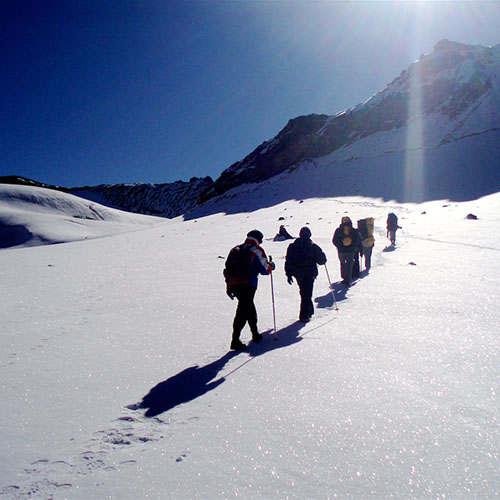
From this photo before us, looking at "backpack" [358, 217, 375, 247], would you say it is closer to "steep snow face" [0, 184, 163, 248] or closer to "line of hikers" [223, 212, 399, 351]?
"line of hikers" [223, 212, 399, 351]

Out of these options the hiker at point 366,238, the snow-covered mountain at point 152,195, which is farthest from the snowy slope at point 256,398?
the snow-covered mountain at point 152,195

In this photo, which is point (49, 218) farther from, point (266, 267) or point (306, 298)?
point (266, 267)

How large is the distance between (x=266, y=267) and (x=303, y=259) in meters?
1.46

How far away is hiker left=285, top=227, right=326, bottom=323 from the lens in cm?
661

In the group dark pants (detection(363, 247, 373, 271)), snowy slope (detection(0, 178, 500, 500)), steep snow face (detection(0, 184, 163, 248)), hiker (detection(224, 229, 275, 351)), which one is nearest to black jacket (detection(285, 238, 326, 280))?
snowy slope (detection(0, 178, 500, 500))

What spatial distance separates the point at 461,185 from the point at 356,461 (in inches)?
1582

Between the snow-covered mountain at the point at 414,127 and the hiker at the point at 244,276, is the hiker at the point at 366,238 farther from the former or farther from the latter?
the snow-covered mountain at the point at 414,127

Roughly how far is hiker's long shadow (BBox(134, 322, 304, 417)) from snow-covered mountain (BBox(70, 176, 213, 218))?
457 ft

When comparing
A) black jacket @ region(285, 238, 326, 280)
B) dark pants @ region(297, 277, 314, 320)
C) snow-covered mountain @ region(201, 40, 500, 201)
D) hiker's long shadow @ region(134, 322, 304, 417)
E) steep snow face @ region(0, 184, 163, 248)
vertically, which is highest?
snow-covered mountain @ region(201, 40, 500, 201)

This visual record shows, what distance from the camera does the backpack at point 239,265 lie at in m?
5.35

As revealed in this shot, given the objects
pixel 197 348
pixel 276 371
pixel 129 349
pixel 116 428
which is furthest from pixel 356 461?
pixel 129 349

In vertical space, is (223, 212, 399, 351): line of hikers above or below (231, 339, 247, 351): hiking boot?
above

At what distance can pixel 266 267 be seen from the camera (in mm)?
5551

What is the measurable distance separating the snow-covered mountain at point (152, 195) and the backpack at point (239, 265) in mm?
138564
